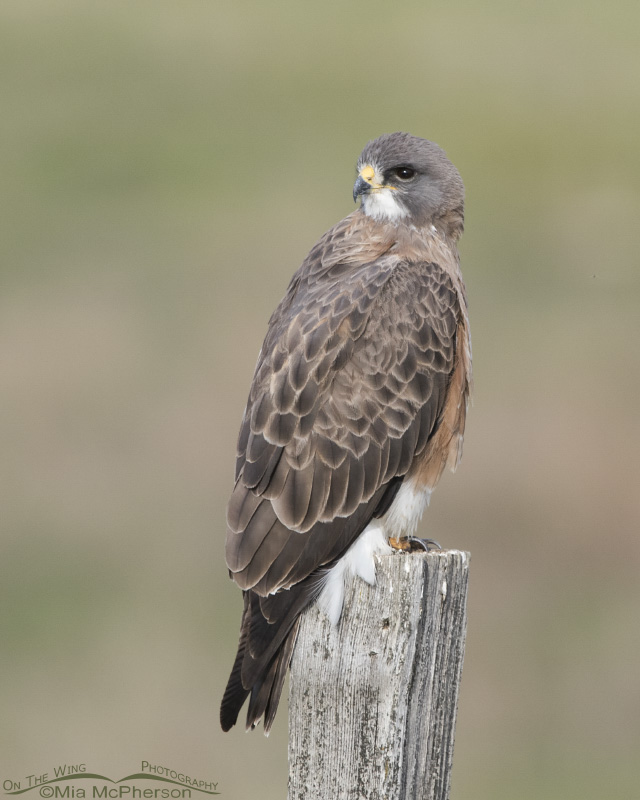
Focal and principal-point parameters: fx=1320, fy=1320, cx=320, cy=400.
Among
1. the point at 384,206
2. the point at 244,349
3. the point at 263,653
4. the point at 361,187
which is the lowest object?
the point at 263,653

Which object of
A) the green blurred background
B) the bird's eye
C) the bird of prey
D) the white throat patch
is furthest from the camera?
the green blurred background

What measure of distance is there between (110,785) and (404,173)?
5.02m

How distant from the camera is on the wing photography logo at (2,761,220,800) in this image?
522cm

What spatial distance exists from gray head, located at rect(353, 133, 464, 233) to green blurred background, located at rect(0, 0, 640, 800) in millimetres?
4538

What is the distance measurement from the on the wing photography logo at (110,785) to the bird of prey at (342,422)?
700 mm

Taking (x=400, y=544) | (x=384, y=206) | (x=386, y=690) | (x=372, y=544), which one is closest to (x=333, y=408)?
(x=372, y=544)

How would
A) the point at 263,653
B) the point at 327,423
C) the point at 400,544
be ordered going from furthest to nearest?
the point at 400,544 < the point at 327,423 < the point at 263,653

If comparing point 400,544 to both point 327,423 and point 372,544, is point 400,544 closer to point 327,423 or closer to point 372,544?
point 372,544

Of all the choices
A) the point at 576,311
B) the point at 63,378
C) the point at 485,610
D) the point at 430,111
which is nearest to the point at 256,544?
the point at 485,610

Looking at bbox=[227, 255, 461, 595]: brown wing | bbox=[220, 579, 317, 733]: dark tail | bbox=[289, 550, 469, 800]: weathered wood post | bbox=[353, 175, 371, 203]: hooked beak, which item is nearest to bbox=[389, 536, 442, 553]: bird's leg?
bbox=[227, 255, 461, 595]: brown wing

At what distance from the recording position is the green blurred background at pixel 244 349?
10172mm

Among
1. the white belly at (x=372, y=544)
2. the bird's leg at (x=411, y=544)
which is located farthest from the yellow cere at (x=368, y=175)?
the bird's leg at (x=411, y=544)

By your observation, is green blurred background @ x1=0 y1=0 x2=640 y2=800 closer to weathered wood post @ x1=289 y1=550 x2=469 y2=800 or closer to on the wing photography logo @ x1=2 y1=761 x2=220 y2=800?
on the wing photography logo @ x1=2 y1=761 x2=220 y2=800

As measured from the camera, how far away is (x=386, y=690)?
4.17 m
